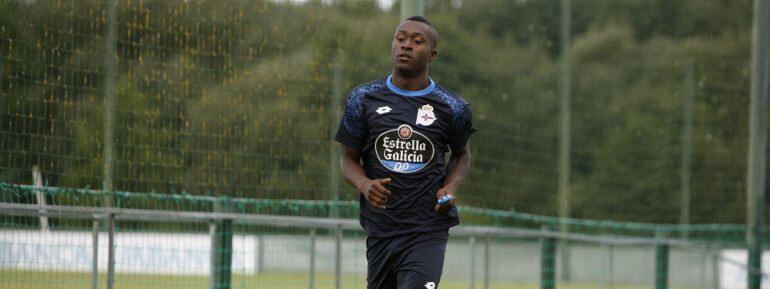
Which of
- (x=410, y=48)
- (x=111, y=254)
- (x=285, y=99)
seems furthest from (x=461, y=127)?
(x=285, y=99)

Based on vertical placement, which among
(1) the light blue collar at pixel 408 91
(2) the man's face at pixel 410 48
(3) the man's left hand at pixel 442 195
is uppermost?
(2) the man's face at pixel 410 48

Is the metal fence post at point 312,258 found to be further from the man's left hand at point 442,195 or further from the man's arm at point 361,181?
the man's left hand at point 442,195

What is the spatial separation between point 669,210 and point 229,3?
12.5 meters

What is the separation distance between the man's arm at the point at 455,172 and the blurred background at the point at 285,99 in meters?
2.98

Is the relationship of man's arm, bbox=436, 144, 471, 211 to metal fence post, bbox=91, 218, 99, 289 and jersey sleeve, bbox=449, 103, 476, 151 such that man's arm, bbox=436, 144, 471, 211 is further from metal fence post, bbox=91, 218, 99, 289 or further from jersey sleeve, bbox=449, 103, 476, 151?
metal fence post, bbox=91, 218, 99, 289

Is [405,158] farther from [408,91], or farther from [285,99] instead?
[285,99]

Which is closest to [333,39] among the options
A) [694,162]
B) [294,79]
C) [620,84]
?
[294,79]

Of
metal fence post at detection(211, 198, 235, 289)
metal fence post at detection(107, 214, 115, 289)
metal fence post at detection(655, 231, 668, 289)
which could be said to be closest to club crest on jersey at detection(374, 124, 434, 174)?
metal fence post at detection(107, 214, 115, 289)

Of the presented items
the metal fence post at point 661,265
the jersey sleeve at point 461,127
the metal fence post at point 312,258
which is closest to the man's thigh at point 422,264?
the jersey sleeve at point 461,127

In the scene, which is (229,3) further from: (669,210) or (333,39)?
(669,210)

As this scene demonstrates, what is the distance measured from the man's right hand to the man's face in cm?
60

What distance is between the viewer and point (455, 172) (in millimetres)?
6754

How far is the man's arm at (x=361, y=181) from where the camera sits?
20.9 feet

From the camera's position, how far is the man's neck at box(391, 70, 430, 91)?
659 centimetres
